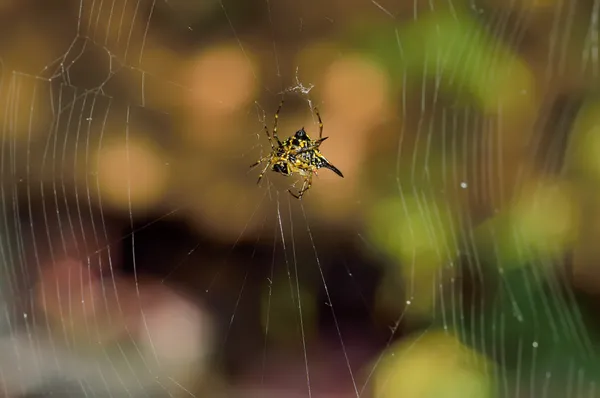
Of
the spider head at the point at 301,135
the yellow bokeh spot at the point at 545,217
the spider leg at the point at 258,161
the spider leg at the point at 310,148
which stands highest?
the spider head at the point at 301,135

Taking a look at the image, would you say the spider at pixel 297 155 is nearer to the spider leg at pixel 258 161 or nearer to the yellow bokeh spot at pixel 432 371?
the spider leg at pixel 258 161

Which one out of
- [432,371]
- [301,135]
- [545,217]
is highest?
[301,135]

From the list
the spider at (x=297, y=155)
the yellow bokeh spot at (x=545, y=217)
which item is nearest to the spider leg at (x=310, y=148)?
the spider at (x=297, y=155)

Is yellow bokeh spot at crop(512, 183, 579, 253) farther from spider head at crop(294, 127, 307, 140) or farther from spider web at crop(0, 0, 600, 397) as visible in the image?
spider head at crop(294, 127, 307, 140)

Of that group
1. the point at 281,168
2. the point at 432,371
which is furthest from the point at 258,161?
the point at 432,371

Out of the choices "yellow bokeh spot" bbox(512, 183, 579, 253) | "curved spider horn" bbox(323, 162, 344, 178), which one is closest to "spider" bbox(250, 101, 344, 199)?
"curved spider horn" bbox(323, 162, 344, 178)

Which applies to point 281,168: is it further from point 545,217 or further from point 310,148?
point 545,217
